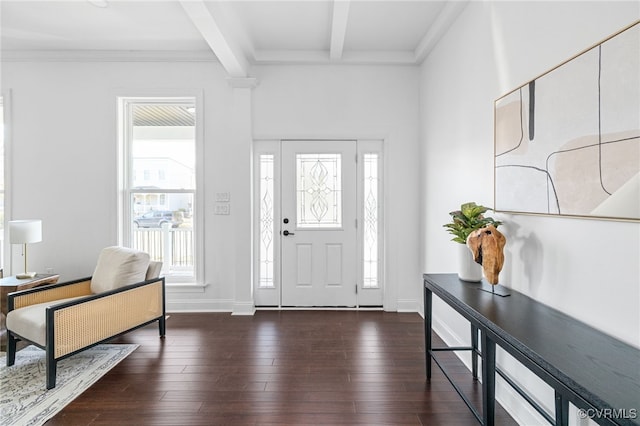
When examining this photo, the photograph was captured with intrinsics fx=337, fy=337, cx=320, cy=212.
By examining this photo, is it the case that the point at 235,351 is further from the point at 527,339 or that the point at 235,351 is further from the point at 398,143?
the point at 398,143

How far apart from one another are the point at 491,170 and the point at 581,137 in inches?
32.7

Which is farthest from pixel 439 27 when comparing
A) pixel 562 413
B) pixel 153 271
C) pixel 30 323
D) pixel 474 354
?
pixel 30 323

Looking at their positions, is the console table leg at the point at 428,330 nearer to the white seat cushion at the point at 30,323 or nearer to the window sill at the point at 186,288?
the window sill at the point at 186,288

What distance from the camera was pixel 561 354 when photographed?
1.19m

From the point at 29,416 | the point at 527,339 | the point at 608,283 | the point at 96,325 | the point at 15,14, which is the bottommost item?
the point at 29,416

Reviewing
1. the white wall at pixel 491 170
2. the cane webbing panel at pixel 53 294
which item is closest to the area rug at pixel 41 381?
the cane webbing panel at pixel 53 294

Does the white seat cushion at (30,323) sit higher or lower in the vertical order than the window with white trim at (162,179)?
lower

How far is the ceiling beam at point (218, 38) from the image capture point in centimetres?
249

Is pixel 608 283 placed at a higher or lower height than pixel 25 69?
lower

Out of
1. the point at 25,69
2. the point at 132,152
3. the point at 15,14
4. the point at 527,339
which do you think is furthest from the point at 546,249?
the point at 25,69

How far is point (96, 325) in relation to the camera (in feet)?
8.49

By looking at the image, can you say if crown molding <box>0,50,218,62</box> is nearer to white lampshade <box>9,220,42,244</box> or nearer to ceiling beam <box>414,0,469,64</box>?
white lampshade <box>9,220,42,244</box>

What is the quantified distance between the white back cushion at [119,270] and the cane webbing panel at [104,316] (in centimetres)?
14

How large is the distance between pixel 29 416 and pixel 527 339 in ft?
8.89
